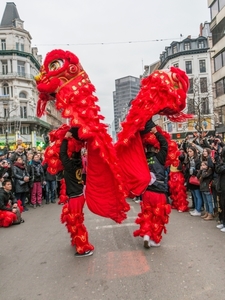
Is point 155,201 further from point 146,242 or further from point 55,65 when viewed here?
point 55,65

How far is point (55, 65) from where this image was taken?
4.19 meters

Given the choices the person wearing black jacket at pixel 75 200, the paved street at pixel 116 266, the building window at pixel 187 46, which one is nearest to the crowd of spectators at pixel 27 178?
the paved street at pixel 116 266

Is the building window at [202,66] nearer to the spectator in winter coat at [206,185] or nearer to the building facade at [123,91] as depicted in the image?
the spectator in winter coat at [206,185]

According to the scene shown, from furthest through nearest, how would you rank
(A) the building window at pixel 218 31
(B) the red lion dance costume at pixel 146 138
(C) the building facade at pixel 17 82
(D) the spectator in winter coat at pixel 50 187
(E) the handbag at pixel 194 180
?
1. (C) the building facade at pixel 17 82
2. (A) the building window at pixel 218 31
3. (D) the spectator in winter coat at pixel 50 187
4. (E) the handbag at pixel 194 180
5. (B) the red lion dance costume at pixel 146 138

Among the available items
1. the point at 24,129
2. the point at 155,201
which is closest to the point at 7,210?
the point at 155,201

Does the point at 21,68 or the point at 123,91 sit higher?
the point at 123,91

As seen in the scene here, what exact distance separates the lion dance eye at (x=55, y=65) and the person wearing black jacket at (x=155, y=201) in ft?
4.90

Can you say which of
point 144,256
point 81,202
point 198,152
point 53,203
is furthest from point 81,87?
point 53,203

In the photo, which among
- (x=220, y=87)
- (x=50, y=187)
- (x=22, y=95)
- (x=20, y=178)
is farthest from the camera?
(x=22, y=95)

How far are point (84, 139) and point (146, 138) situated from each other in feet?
3.45

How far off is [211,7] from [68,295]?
82.9 feet

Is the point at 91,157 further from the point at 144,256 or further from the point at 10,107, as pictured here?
the point at 10,107

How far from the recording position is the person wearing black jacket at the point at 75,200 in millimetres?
4125

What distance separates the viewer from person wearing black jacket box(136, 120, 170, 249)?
4.28m
